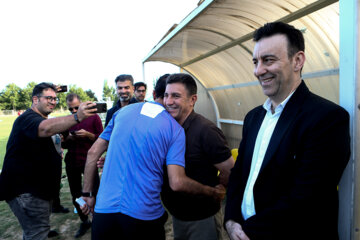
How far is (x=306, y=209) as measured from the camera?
1198mm

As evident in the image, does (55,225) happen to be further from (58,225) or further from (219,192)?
(219,192)

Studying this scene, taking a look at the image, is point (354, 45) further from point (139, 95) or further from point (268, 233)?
point (139, 95)

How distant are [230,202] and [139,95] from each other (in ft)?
13.2

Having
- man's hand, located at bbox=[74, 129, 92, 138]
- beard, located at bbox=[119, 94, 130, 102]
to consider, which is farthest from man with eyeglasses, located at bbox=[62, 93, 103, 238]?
beard, located at bbox=[119, 94, 130, 102]

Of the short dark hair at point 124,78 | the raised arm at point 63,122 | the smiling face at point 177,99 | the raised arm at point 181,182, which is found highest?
the short dark hair at point 124,78

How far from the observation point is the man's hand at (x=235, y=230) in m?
1.40

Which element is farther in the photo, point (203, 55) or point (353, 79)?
point (203, 55)

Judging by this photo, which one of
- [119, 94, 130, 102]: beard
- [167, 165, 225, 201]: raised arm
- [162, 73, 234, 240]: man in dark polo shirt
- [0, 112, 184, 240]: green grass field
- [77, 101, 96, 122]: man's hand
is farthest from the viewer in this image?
[119, 94, 130, 102]: beard

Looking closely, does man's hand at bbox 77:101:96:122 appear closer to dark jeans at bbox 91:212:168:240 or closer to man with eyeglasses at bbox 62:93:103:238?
dark jeans at bbox 91:212:168:240

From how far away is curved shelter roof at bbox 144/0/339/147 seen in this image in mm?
3117

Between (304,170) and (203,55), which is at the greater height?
(203,55)

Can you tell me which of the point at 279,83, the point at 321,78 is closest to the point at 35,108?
the point at 279,83

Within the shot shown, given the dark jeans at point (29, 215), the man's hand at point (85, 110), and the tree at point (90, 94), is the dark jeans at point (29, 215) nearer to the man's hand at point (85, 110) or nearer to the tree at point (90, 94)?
the man's hand at point (85, 110)

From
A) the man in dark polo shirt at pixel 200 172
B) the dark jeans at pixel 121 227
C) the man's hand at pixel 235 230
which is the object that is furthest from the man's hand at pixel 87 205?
the man's hand at pixel 235 230
